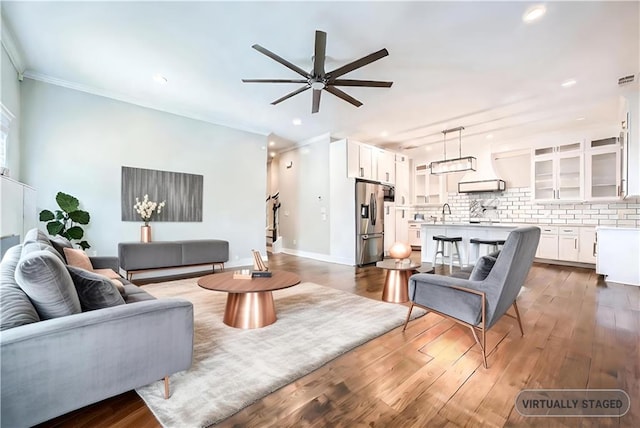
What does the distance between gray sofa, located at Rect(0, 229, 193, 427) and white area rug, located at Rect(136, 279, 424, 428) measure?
0.23m

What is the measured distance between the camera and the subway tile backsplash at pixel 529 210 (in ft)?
17.9

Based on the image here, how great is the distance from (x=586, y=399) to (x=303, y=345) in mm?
1800

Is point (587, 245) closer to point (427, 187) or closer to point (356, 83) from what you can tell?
point (427, 187)

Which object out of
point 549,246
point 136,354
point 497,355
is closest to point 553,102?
point 549,246

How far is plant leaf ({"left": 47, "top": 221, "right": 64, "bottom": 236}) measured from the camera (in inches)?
142

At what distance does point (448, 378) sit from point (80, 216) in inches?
187

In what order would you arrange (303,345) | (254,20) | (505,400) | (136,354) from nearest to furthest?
(136,354) → (505,400) → (303,345) → (254,20)

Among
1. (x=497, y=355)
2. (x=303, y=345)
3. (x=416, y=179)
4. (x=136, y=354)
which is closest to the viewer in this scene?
(x=136, y=354)

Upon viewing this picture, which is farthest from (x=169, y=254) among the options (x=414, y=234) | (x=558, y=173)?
(x=558, y=173)

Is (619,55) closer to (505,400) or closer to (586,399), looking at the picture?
(586,399)

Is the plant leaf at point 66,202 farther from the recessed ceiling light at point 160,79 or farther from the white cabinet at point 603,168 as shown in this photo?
the white cabinet at point 603,168

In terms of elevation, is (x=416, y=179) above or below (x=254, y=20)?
below

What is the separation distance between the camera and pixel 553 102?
4383 millimetres

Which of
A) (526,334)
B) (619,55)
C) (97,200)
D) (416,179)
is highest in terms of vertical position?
(619,55)
